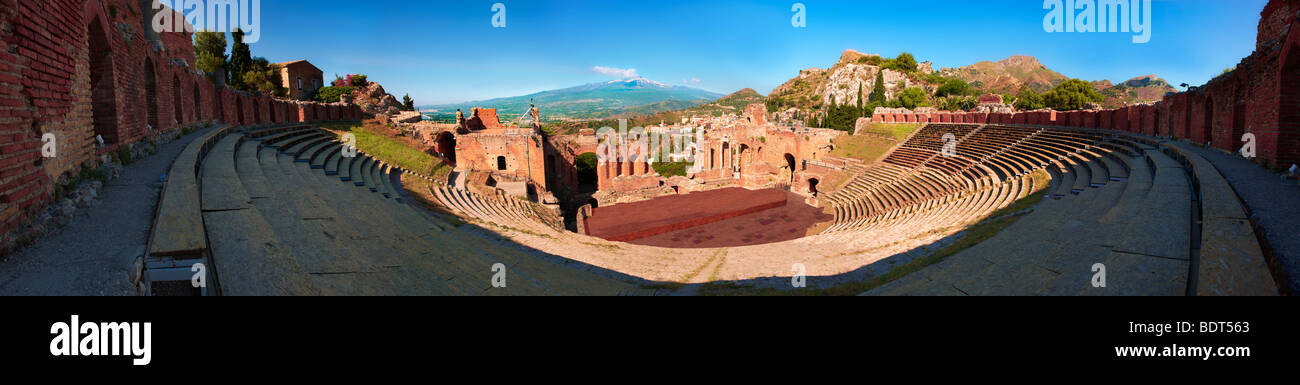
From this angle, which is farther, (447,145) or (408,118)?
(447,145)

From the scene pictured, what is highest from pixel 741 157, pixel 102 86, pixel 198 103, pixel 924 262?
pixel 198 103

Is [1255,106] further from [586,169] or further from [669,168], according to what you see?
[586,169]

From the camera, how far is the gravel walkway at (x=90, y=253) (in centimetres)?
304

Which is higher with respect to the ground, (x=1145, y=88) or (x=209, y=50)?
(x=1145, y=88)

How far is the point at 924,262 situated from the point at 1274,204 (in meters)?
4.38

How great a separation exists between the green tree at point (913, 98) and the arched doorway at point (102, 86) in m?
75.9

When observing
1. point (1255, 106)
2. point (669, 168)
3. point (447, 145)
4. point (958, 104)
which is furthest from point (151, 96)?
point (958, 104)

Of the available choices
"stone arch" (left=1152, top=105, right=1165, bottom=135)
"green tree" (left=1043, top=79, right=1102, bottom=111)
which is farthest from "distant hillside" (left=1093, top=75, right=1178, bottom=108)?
"stone arch" (left=1152, top=105, right=1165, bottom=135)

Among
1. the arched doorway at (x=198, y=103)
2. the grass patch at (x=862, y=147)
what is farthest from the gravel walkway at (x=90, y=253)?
the grass patch at (x=862, y=147)

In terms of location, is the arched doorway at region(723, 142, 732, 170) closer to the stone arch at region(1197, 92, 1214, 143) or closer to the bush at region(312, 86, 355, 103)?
the stone arch at region(1197, 92, 1214, 143)

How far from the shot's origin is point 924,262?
22.6 feet
